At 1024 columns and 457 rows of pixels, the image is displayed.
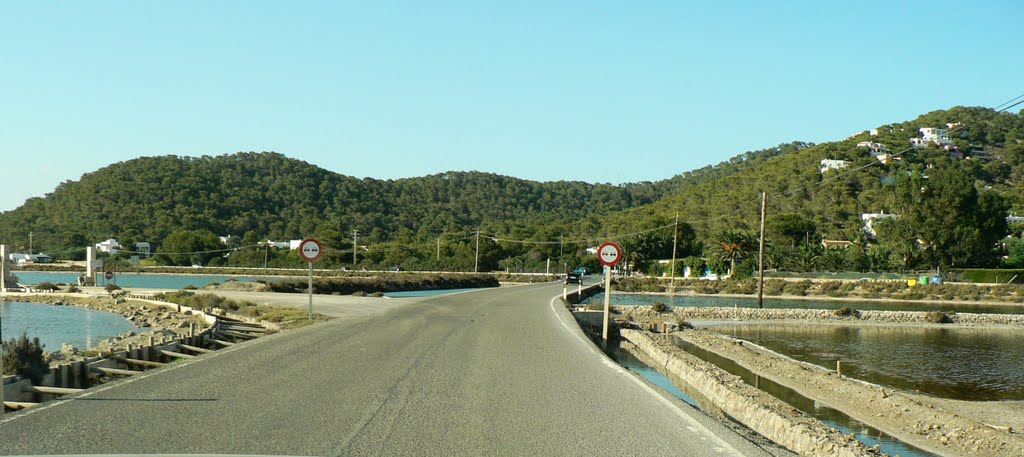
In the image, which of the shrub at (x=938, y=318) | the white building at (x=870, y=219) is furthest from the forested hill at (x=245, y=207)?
the shrub at (x=938, y=318)

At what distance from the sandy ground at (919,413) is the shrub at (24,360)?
1396 cm

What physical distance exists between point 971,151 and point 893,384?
505ft

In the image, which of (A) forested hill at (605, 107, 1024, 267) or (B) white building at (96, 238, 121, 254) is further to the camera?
(B) white building at (96, 238, 121, 254)

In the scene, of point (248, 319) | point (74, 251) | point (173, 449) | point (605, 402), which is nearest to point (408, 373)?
point (605, 402)

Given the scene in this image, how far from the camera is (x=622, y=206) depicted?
19288cm

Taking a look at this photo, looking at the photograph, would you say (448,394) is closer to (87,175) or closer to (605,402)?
(605,402)

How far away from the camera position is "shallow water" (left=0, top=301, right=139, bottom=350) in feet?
96.0

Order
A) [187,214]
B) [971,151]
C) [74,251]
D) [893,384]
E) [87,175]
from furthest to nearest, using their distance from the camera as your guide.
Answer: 1. [971,151]
2. [87,175]
3. [187,214]
4. [74,251]
5. [893,384]

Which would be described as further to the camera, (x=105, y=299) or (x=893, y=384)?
(x=105, y=299)

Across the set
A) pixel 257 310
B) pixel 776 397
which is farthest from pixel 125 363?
pixel 257 310

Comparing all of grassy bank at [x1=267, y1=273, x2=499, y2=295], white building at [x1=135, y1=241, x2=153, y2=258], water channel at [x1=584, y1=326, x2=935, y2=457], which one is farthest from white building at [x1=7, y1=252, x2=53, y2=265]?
water channel at [x1=584, y1=326, x2=935, y2=457]

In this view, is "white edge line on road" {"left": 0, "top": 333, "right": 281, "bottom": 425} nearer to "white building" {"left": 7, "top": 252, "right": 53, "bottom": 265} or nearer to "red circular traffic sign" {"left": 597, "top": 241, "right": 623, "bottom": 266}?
"red circular traffic sign" {"left": 597, "top": 241, "right": 623, "bottom": 266}

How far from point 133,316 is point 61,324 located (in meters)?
2.88

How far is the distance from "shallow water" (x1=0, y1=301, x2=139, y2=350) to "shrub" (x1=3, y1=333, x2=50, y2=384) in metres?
12.1
